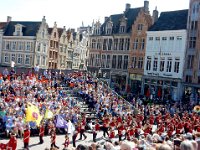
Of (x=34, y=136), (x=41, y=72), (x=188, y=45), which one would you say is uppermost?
(x=188, y=45)

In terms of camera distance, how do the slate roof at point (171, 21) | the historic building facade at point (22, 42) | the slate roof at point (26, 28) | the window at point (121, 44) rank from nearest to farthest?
the slate roof at point (171, 21) → the window at point (121, 44) → the historic building facade at point (22, 42) → the slate roof at point (26, 28)

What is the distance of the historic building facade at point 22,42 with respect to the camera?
59.6 m

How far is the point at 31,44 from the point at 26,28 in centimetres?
344

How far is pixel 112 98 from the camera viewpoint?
37.1 m

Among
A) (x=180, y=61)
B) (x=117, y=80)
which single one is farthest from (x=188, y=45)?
(x=117, y=80)

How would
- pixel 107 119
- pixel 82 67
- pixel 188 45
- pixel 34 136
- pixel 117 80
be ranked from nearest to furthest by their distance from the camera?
1. pixel 34 136
2. pixel 107 119
3. pixel 188 45
4. pixel 117 80
5. pixel 82 67

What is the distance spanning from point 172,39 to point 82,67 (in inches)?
1416

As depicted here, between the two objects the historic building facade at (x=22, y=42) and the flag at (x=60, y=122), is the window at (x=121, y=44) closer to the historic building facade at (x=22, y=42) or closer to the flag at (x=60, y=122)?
the historic building facade at (x=22, y=42)

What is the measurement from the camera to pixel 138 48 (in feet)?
171

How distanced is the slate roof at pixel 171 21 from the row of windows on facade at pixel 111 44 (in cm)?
509

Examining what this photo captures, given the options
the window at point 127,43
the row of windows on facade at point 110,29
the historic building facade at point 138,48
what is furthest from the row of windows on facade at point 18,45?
the historic building facade at point 138,48

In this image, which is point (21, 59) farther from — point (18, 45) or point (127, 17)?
point (127, 17)

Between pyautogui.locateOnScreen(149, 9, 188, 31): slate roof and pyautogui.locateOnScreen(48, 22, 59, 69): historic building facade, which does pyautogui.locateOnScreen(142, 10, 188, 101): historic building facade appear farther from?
pyautogui.locateOnScreen(48, 22, 59, 69): historic building facade

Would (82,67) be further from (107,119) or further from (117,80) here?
(107,119)
